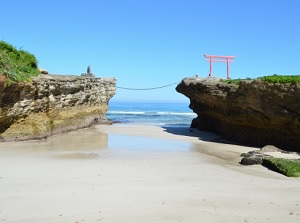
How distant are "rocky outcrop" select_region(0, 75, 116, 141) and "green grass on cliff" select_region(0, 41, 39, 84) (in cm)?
30

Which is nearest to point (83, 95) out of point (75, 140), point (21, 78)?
→ point (75, 140)

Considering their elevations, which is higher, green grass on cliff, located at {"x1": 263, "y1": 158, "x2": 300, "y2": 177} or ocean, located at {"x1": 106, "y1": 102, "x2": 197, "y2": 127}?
ocean, located at {"x1": 106, "y1": 102, "x2": 197, "y2": 127}

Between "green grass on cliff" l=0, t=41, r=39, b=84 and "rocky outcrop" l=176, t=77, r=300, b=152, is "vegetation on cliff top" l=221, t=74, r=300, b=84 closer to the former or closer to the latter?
"rocky outcrop" l=176, t=77, r=300, b=152

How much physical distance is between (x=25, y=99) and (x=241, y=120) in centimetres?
935

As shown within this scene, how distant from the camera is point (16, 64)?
13.9 meters

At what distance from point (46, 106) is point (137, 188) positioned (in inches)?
399

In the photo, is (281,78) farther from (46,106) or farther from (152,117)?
(152,117)

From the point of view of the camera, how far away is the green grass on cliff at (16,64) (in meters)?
12.9

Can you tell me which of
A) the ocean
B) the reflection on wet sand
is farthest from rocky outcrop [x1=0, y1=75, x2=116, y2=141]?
the ocean

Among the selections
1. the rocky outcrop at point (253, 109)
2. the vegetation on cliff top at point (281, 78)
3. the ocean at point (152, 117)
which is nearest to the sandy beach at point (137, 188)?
the rocky outcrop at point (253, 109)

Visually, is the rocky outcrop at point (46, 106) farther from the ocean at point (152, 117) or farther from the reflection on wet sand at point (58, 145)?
the ocean at point (152, 117)

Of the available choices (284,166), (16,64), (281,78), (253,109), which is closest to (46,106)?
(16,64)

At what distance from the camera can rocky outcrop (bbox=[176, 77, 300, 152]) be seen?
46.0ft

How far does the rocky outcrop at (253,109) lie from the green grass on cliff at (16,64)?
827 cm
